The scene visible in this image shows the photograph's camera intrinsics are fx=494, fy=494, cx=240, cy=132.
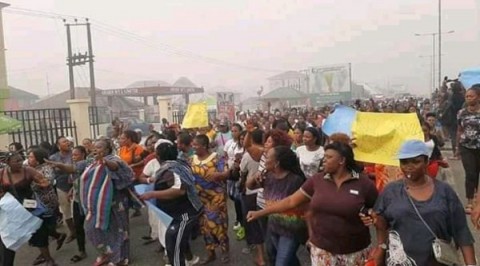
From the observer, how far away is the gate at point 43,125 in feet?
38.4

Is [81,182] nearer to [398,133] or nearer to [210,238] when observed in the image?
[210,238]

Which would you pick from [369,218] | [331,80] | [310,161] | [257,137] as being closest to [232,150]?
[257,137]

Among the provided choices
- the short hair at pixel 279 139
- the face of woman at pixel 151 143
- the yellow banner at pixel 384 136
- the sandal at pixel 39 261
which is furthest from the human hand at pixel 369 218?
the face of woman at pixel 151 143

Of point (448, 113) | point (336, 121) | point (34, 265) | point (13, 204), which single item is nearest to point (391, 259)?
point (336, 121)

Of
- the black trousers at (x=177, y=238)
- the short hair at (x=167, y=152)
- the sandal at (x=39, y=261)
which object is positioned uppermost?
the short hair at (x=167, y=152)

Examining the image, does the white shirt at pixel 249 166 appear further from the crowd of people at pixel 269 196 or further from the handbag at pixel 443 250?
the handbag at pixel 443 250

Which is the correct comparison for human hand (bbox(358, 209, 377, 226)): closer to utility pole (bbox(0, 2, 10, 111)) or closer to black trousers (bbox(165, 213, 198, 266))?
black trousers (bbox(165, 213, 198, 266))

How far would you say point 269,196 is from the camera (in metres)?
4.23

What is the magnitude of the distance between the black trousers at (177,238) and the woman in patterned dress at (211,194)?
600 mm

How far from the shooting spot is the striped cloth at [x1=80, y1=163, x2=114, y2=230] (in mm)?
5500

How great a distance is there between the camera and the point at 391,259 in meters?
2.92

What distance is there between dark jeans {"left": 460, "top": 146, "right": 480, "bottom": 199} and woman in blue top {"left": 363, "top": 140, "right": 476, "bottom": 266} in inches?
143

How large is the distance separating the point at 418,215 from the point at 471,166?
3.90m

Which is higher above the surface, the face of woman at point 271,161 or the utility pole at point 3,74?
the utility pole at point 3,74
